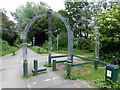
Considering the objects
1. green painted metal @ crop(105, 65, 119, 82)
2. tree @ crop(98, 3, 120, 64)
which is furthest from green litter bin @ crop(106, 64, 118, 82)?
tree @ crop(98, 3, 120, 64)

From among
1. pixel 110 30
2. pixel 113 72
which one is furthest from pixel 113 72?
pixel 110 30

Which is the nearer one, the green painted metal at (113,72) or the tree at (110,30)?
the green painted metal at (113,72)

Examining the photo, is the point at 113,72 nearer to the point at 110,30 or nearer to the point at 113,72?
the point at 113,72

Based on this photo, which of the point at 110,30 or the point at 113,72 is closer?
the point at 113,72

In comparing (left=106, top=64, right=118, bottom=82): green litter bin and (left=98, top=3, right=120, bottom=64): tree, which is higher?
(left=98, top=3, right=120, bottom=64): tree

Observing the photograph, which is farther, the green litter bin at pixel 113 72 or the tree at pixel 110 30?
the tree at pixel 110 30

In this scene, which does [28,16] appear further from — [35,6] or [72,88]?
[72,88]

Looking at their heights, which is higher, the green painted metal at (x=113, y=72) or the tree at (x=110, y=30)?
the tree at (x=110, y=30)

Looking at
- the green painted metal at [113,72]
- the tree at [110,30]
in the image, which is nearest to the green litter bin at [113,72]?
the green painted metal at [113,72]

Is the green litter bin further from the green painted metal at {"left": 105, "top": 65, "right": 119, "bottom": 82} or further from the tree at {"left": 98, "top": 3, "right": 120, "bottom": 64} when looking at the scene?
the tree at {"left": 98, "top": 3, "right": 120, "bottom": 64}

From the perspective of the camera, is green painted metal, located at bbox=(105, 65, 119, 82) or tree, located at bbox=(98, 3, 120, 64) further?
tree, located at bbox=(98, 3, 120, 64)

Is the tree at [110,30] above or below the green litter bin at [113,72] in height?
above

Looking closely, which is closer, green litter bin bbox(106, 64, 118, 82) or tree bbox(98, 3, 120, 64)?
green litter bin bbox(106, 64, 118, 82)

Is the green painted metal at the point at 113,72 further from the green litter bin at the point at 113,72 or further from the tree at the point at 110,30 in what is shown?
the tree at the point at 110,30
